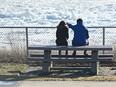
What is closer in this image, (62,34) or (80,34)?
(80,34)

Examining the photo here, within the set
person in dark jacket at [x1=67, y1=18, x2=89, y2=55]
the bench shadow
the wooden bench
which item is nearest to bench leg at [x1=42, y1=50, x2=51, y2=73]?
the wooden bench

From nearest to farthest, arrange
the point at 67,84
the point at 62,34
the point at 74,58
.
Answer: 1. the point at 67,84
2. the point at 74,58
3. the point at 62,34

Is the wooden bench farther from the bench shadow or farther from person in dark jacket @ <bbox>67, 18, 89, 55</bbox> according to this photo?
person in dark jacket @ <bbox>67, 18, 89, 55</bbox>

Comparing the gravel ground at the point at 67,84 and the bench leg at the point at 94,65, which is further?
the bench leg at the point at 94,65

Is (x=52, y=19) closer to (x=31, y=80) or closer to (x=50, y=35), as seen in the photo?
(x=50, y=35)

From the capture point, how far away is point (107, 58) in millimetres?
12391

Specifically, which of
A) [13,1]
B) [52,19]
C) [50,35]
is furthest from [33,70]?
[13,1]

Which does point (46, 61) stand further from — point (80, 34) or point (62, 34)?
point (62, 34)

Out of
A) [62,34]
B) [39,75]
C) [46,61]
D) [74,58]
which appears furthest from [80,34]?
[39,75]

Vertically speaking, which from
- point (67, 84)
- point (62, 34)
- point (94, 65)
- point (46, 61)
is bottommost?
point (67, 84)

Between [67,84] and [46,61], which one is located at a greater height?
[46,61]

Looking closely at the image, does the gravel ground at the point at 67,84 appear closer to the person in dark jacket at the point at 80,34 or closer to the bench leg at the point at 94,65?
the bench leg at the point at 94,65

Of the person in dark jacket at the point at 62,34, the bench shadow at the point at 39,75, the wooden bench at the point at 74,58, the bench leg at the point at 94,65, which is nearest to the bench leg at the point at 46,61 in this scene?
the wooden bench at the point at 74,58

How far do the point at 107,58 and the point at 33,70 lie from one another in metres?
2.26
